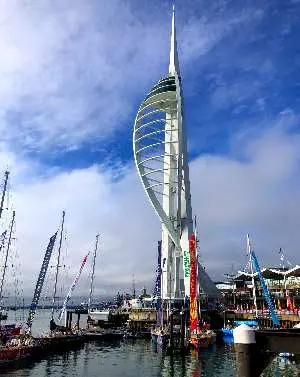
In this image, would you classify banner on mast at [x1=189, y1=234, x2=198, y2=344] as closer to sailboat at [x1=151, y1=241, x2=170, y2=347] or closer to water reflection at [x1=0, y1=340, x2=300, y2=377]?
water reflection at [x1=0, y1=340, x2=300, y2=377]

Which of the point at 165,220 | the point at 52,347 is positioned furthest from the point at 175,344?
the point at 165,220

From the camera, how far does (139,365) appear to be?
46.8 m

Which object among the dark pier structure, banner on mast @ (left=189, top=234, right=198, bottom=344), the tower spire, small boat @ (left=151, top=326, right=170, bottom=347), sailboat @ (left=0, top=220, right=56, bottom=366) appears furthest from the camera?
the tower spire

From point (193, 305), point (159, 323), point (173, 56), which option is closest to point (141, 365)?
point (193, 305)

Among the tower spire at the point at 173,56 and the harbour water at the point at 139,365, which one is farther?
the tower spire at the point at 173,56

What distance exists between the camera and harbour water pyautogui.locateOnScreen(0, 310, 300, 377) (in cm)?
4038

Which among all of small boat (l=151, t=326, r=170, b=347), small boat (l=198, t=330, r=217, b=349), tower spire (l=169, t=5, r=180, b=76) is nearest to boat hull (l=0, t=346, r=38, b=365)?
small boat (l=151, t=326, r=170, b=347)

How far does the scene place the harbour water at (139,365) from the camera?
1590 inches

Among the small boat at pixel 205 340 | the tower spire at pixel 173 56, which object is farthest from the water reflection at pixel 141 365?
the tower spire at pixel 173 56

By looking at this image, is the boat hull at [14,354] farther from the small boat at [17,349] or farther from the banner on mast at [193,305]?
the banner on mast at [193,305]

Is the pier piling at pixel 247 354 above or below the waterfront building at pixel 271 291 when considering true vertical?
below

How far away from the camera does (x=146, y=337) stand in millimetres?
73750

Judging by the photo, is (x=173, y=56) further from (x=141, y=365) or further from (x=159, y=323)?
(x=141, y=365)

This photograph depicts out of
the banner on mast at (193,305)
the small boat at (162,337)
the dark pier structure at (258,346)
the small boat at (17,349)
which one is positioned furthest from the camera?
the small boat at (162,337)
